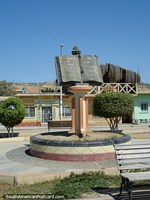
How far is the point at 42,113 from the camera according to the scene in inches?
1563

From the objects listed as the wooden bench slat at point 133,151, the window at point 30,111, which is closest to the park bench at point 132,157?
the wooden bench slat at point 133,151

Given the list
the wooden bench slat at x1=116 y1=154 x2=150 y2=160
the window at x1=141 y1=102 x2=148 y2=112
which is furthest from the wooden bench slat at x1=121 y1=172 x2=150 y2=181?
the window at x1=141 y1=102 x2=148 y2=112

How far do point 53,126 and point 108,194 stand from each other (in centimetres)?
2577

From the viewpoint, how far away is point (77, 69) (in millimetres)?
13492

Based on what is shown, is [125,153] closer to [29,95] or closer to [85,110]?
[85,110]

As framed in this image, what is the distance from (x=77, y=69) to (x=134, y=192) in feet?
25.5

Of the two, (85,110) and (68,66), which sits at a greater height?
(68,66)

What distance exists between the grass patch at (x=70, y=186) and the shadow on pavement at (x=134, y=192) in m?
0.25

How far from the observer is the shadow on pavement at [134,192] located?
6.11 meters

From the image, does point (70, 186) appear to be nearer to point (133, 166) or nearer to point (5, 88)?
point (133, 166)

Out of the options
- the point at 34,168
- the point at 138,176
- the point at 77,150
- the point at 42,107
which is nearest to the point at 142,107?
the point at 42,107

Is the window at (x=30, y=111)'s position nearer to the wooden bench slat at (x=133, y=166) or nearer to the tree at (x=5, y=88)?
the tree at (x=5, y=88)

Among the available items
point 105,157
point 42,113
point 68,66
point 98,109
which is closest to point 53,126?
point 42,113

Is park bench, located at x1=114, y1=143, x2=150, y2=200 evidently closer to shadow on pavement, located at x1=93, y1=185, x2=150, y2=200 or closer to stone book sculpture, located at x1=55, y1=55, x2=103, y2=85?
shadow on pavement, located at x1=93, y1=185, x2=150, y2=200
